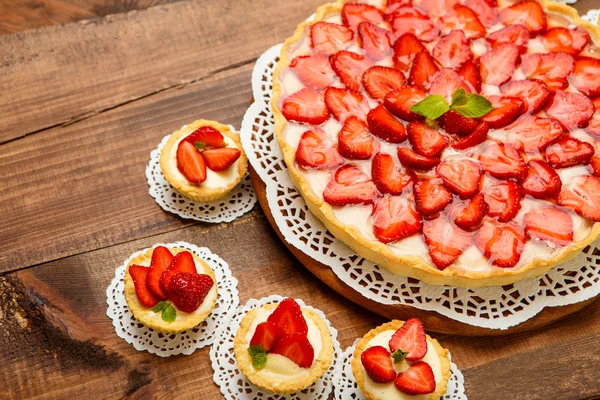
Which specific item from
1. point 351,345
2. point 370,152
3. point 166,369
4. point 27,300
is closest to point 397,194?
point 370,152

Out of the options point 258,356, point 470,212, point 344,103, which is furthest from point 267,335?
point 344,103

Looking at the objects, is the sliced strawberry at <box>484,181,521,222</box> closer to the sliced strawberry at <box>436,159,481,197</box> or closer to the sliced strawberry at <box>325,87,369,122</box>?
the sliced strawberry at <box>436,159,481,197</box>

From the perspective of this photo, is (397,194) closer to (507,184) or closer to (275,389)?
(507,184)

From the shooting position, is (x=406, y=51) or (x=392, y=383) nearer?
(x=392, y=383)

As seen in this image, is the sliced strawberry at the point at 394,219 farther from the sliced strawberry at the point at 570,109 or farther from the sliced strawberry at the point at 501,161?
the sliced strawberry at the point at 570,109

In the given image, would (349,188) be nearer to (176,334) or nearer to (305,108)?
(305,108)

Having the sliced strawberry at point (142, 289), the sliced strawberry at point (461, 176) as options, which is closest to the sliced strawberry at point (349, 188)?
the sliced strawberry at point (461, 176)
